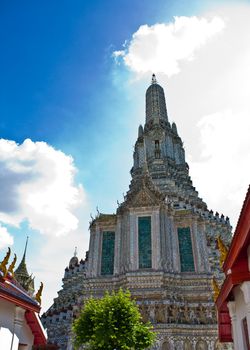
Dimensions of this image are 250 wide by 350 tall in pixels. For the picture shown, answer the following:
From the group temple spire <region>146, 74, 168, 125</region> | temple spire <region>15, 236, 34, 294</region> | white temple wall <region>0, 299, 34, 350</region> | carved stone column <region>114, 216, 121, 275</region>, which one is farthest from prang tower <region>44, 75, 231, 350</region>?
white temple wall <region>0, 299, 34, 350</region>

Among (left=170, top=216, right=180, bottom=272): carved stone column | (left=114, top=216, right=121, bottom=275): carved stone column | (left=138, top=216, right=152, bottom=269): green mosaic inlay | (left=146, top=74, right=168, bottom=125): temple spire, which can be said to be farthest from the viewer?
(left=146, top=74, right=168, bottom=125): temple spire

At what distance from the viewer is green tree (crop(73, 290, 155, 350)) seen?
17453 mm

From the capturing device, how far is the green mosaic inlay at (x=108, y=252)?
37500 millimetres

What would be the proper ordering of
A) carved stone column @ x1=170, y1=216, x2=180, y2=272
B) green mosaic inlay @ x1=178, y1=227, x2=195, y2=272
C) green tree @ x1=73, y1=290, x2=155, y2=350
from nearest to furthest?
green tree @ x1=73, y1=290, x2=155, y2=350 → carved stone column @ x1=170, y1=216, x2=180, y2=272 → green mosaic inlay @ x1=178, y1=227, x2=195, y2=272

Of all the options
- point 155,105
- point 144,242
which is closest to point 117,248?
point 144,242

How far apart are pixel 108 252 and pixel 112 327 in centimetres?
A: 2131

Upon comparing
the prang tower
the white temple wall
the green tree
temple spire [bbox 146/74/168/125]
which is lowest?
the white temple wall

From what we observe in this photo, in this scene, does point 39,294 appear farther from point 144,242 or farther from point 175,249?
point 175,249

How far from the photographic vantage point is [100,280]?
3612 cm

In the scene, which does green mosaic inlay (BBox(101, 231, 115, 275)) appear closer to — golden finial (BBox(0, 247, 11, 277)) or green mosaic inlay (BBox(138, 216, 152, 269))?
green mosaic inlay (BBox(138, 216, 152, 269))

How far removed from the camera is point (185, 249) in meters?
37.5

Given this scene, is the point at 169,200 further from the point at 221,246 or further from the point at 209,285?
the point at 221,246

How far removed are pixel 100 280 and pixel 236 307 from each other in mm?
27369

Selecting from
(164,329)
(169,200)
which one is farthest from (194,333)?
(169,200)
